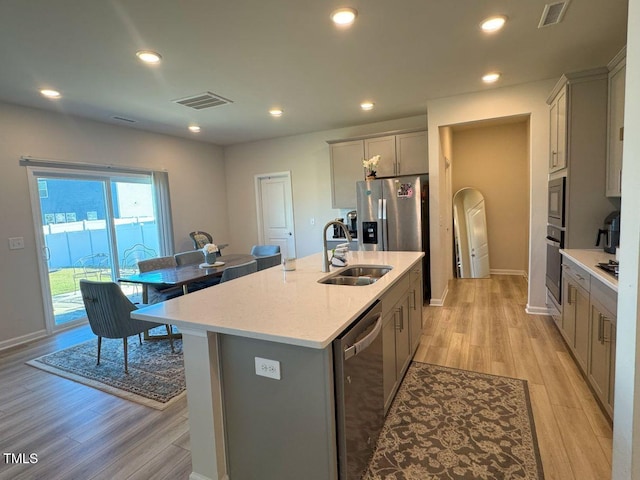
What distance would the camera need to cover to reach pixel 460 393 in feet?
8.02

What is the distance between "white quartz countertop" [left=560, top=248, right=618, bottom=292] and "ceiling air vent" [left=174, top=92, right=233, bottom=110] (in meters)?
3.85

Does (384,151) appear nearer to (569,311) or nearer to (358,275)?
(358,275)

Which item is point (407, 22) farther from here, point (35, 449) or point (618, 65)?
point (35, 449)

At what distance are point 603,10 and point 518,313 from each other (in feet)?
10.1

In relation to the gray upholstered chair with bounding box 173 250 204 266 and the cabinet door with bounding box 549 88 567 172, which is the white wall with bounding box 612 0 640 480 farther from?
the gray upholstered chair with bounding box 173 250 204 266

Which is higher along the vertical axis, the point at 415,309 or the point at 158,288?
the point at 158,288

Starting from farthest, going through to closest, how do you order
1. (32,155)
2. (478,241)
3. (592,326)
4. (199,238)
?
1. (478,241)
2. (199,238)
3. (32,155)
4. (592,326)

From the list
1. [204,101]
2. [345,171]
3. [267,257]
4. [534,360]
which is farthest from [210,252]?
[534,360]

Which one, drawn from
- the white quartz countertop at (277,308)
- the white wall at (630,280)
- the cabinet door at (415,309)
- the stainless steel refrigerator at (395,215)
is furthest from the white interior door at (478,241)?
the white wall at (630,280)

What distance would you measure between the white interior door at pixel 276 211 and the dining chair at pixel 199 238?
109cm

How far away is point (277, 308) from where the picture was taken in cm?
177

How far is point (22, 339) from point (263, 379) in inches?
156

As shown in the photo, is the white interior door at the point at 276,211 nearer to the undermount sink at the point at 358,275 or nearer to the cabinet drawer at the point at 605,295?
the undermount sink at the point at 358,275

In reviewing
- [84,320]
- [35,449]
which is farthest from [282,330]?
[84,320]
